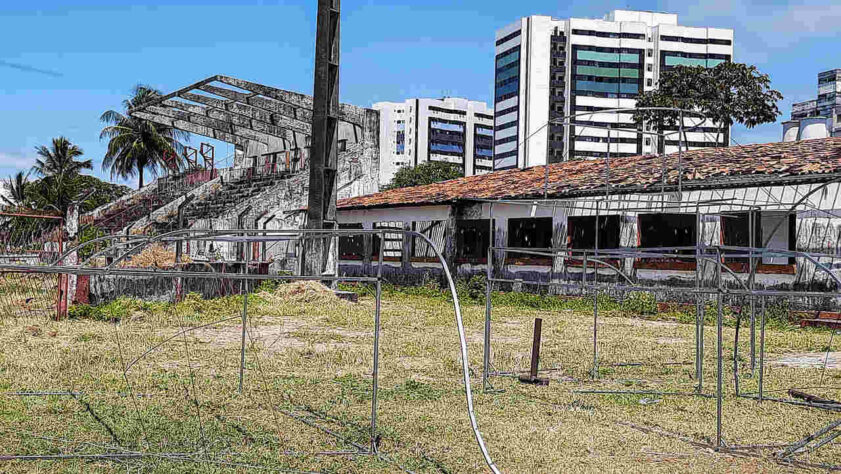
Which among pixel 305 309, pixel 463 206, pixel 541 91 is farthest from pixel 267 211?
pixel 541 91

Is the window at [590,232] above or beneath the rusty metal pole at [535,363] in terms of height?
above

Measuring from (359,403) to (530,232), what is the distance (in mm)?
16217

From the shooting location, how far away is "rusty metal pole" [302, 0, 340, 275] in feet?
71.2

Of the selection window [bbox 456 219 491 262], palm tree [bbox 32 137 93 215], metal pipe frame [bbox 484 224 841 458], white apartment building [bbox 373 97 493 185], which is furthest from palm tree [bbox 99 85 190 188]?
white apartment building [bbox 373 97 493 185]

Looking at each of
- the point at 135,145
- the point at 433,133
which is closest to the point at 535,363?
the point at 135,145

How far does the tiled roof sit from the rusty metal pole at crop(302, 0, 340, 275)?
369 centimetres

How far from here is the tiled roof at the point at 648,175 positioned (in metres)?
18.3

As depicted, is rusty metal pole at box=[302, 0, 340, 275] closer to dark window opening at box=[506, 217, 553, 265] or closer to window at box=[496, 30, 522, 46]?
dark window opening at box=[506, 217, 553, 265]

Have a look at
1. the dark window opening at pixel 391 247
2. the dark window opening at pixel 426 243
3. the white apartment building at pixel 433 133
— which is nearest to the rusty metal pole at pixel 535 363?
the dark window opening at pixel 426 243

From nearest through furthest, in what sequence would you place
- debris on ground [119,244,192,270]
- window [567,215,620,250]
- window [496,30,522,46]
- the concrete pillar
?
debris on ground [119,244,192,270]
window [567,215,620,250]
the concrete pillar
window [496,30,522,46]

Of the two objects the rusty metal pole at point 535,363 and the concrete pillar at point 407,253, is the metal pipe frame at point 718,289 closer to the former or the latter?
the rusty metal pole at point 535,363

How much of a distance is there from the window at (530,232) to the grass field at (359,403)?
8838mm

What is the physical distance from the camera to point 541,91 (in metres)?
95.5

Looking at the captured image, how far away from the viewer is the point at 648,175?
21.7 m
